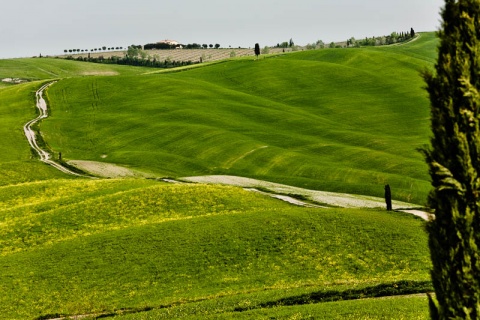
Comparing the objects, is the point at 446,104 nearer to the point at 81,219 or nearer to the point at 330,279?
the point at 330,279

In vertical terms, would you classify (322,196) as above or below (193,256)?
below

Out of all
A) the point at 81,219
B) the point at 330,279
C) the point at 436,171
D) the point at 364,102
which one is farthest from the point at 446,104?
the point at 364,102

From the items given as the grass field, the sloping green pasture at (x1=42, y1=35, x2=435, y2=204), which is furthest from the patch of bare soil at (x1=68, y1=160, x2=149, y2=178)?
the grass field

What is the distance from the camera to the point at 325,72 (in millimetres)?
163375

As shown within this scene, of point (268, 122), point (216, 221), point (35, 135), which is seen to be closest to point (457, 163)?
point (216, 221)

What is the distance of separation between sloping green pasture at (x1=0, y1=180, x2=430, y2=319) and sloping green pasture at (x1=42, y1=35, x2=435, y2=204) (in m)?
23.3

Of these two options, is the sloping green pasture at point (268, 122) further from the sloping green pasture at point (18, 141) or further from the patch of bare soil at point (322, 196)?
the sloping green pasture at point (18, 141)

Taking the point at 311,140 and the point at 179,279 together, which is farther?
the point at 311,140

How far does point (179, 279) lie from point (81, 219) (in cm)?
1873

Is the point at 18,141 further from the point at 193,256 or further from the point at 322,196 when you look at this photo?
the point at 193,256

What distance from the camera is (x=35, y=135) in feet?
395

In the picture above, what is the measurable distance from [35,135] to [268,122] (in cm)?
4834

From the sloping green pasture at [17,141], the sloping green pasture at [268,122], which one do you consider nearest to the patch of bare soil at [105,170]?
the sloping green pasture at [268,122]

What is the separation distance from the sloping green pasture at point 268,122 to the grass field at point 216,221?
495mm
